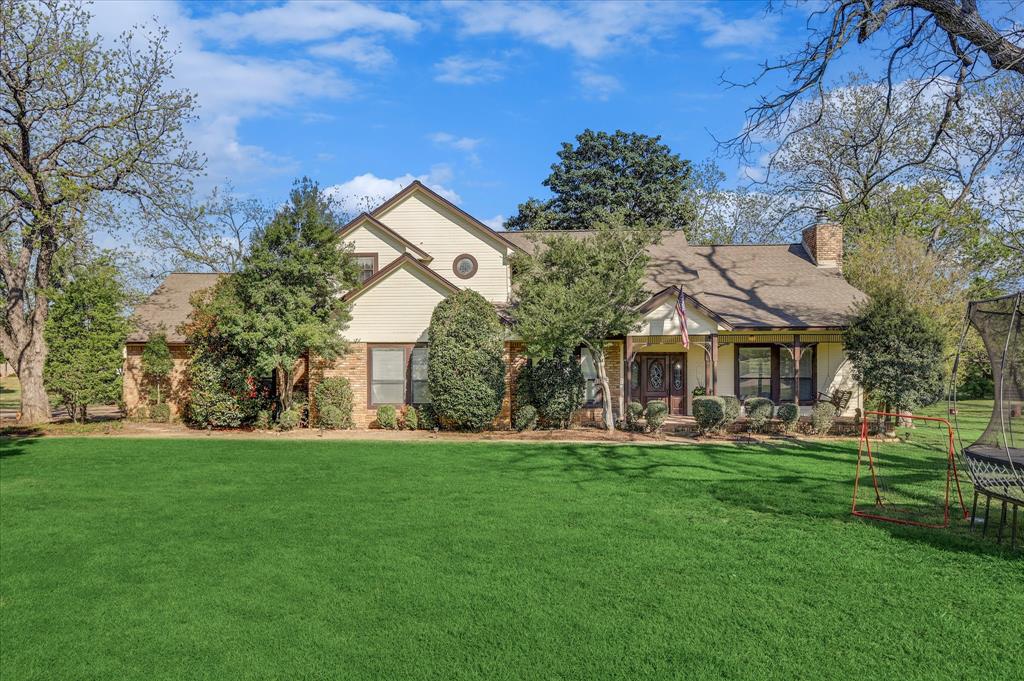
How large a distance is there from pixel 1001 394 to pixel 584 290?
11.1 m

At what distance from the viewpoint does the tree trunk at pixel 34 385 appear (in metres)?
22.7

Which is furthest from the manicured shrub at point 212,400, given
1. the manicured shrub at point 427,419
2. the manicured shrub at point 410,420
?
the manicured shrub at point 427,419

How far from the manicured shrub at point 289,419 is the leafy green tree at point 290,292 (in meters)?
1.24

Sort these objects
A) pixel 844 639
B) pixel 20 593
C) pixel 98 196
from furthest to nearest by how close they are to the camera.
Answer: pixel 98 196, pixel 20 593, pixel 844 639

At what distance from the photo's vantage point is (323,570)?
7.68 m

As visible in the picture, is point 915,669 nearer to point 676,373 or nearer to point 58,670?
point 58,670

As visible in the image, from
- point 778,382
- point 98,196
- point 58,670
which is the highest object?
point 98,196

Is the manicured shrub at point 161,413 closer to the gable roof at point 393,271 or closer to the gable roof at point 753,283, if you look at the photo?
the gable roof at point 393,271

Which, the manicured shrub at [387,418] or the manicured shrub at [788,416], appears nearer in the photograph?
the manicured shrub at [788,416]

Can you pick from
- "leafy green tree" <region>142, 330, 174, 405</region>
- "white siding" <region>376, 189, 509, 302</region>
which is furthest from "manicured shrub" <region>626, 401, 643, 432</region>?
"leafy green tree" <region>142, 330, 174, 405</region>

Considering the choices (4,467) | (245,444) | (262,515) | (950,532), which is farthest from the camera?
(245,444)

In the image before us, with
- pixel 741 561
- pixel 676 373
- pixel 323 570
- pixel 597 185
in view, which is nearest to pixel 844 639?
pixel 741 561

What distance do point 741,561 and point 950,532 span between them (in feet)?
10.6

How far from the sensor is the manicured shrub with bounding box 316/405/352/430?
20781 mm
